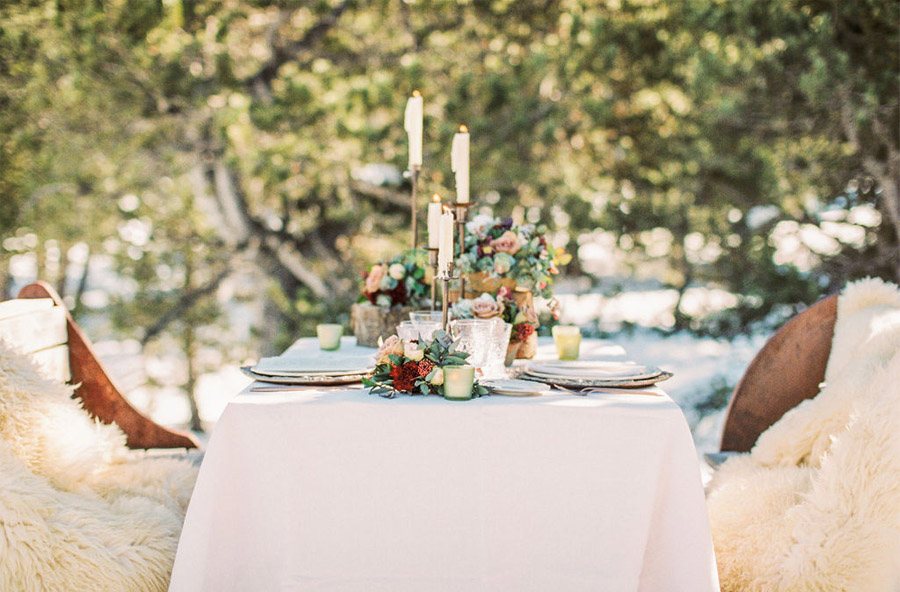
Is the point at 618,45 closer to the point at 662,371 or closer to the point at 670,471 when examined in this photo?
the point at 662,371

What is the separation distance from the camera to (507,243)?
7.05 feet

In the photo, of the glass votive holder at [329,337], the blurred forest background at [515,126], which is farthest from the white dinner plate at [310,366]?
the blurred forest background at [515,126]

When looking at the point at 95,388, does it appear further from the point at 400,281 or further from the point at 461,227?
the point at 461,227

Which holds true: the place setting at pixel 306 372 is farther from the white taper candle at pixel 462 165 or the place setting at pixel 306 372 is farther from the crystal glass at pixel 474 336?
the white taper candle at pixel 462 165

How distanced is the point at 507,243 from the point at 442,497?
751mm

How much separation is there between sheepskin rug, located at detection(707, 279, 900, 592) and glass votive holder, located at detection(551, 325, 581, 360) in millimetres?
496

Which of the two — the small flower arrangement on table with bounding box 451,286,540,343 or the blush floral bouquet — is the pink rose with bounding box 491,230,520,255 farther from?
the blush floral bouquet

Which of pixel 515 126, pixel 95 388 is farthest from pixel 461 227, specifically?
pixel 515 126

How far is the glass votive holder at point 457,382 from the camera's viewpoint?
5.41 feet

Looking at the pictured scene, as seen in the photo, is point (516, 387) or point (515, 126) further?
point (515, 126)

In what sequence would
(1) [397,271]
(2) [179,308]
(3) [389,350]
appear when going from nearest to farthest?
(3) [389,350] < (1) [397,271] < (2) [179,308]

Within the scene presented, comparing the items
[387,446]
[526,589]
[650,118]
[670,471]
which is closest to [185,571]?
[387,446]

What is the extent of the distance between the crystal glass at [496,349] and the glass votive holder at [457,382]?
204 mm

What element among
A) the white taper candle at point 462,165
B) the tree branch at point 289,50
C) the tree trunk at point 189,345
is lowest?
the tree trunk at point 189,345
